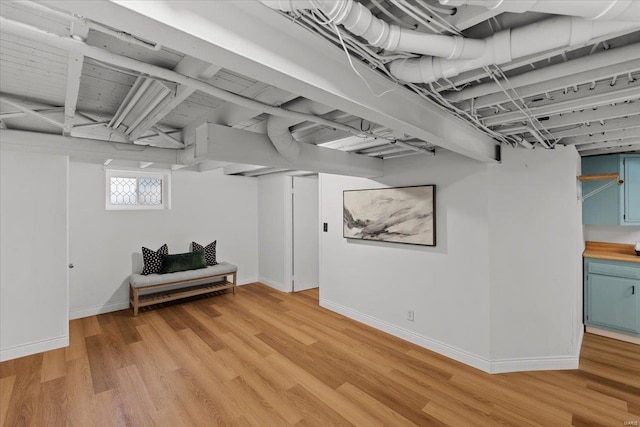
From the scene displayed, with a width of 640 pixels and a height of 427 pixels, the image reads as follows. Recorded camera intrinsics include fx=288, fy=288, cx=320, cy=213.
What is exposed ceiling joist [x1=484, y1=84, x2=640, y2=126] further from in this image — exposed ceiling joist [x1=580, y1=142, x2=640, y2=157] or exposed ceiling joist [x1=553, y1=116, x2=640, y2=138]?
exposed ceiling joist [x1=580, y1=142, x2=640, y2=157]

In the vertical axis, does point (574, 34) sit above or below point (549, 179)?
above

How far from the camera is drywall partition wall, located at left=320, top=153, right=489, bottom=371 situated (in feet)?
9.41

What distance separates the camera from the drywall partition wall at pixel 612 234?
3662 mm

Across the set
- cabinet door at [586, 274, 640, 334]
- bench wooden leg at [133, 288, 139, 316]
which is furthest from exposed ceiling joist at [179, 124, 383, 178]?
cabinet door at [586, 274, 640, 334]

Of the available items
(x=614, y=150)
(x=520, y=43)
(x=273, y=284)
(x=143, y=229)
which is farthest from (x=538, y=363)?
(x=143, y=229)

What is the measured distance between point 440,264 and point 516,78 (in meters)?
2.15

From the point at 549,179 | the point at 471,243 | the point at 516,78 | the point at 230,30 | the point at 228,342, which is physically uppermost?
the point at 516,78

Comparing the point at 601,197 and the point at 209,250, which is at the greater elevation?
the point at 601,197

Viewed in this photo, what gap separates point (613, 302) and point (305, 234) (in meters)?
4.42

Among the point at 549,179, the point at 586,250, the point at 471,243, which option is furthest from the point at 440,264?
the point at 586,250

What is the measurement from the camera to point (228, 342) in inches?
133

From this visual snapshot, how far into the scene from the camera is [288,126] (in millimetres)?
2105

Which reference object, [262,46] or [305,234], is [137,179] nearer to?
[305,234]

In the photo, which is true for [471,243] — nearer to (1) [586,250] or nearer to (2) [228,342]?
(1) [586,250]
